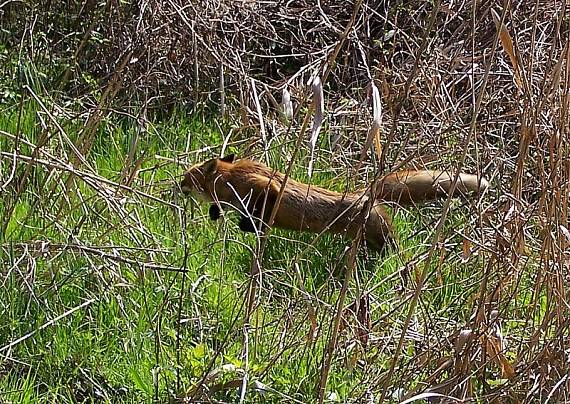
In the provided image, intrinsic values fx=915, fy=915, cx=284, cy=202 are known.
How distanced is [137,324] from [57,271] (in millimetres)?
313

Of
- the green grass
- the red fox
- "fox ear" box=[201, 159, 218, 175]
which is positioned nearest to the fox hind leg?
the red fox

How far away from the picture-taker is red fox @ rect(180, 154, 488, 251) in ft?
12.2

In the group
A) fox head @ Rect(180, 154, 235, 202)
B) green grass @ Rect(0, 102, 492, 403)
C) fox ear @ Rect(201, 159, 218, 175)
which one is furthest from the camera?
fox ear @ Rect(201, 159, 218, 175)

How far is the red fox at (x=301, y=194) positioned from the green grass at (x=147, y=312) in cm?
24

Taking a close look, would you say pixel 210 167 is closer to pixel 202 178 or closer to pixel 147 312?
pixel 202 178

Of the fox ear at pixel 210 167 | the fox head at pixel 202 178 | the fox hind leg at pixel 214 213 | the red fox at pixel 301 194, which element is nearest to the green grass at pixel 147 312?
the fox hind leg at pixel 214 213

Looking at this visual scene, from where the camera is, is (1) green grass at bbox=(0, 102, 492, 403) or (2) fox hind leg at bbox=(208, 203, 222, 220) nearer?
(1) green grass at bbox=(0, 102, 492, 403)

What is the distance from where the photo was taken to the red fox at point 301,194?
3.71m

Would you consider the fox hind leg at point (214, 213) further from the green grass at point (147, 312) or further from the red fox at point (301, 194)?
the green grass at point (147, 312)

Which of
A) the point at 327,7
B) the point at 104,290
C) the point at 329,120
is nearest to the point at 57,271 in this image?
the point at 104,290

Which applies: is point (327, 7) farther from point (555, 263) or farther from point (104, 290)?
point (555, 263)

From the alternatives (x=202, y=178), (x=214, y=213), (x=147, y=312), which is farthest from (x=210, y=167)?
(x=147, y=312)

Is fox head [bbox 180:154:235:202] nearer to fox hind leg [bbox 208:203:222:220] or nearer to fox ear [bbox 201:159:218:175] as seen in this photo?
fox ear [bbox 201:159:218:175]

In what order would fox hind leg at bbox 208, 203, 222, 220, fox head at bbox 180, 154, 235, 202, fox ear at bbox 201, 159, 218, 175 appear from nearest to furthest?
fox hind leg at bbox 208, 203, 222, 220
fox head at bbox 180, 154, 235, 202
fox ear at bbox 201, 159, 218, 175
